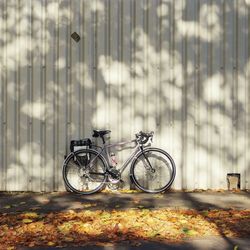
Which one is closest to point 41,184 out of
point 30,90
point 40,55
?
point 30,90

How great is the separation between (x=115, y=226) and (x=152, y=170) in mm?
2882

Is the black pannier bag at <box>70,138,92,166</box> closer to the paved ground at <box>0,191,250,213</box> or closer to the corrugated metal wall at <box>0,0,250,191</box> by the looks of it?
the corrugated metal wall at <box>0,0,250,191</box>

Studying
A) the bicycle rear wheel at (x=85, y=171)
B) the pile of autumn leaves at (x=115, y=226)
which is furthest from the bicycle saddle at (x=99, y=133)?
the pile of autumn leaves at (x=115, y=226)

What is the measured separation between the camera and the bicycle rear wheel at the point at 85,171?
32.9 feet

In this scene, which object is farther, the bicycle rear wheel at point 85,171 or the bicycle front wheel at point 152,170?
the bicycle front wheel at point 152,170

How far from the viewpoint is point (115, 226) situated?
7465 mm

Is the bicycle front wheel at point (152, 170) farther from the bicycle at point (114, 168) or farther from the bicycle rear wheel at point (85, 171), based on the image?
the bicycle rear wheel at point (85, 171)

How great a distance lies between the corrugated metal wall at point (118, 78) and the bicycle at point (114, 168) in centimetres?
26

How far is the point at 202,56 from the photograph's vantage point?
1027 cm

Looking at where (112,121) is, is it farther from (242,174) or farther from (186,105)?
(242,174)

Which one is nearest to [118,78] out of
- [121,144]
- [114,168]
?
[121,144]

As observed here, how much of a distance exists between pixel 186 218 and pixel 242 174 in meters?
2.74

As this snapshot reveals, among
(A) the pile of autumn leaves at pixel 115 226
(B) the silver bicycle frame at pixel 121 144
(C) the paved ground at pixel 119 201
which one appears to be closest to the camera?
(A) the pile of autumn leaves at pixel 115 226

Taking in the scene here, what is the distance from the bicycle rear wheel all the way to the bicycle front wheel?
63 centimetres
